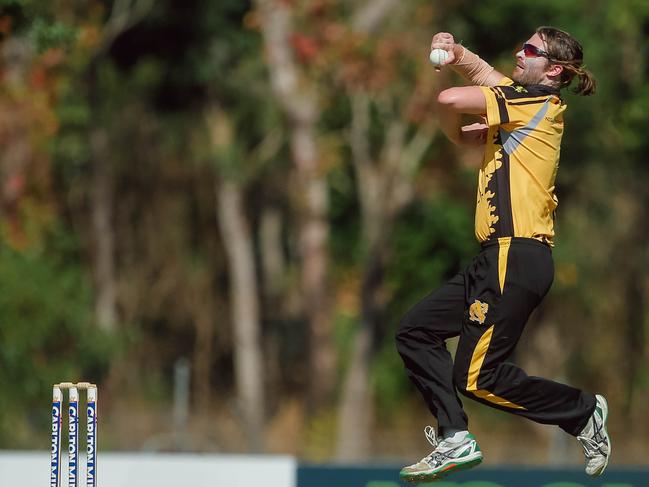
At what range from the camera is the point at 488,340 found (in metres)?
6.93

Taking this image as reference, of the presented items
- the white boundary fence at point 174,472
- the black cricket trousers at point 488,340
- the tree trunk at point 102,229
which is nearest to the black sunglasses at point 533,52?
the black cricket trousers at point 488,340

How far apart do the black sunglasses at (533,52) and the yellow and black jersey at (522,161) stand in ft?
0.53

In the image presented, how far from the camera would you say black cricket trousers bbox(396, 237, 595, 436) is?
22.7 feet

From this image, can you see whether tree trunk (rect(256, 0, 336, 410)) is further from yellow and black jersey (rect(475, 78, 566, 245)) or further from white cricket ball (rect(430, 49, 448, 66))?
white cricket ball (rect(430, 49, 448, 66))

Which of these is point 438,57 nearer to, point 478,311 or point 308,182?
point 478,311

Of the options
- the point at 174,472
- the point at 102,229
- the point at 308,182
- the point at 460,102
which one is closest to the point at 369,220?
the point at 308,182

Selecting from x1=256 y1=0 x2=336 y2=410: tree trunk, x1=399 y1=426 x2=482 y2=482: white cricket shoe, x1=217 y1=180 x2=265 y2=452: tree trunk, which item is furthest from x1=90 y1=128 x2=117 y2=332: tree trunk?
x1=399 y1=426 x2=482 y2=482: white cricket shoe

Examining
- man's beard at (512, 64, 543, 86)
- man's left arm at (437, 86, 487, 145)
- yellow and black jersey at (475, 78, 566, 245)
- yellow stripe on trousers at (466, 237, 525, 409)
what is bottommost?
yellow stripe on trousers at (466, 237, 525, 409)

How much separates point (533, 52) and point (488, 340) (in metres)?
1.45

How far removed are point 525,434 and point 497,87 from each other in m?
20.1

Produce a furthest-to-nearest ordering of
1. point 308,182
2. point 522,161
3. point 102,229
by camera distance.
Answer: point 102,229 → point 308,182 → point 522,161

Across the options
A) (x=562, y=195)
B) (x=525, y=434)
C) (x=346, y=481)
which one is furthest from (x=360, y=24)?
(x=346, y=481)

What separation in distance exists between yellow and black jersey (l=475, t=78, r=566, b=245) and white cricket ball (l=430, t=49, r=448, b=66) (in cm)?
28

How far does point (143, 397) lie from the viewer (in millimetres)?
27594
